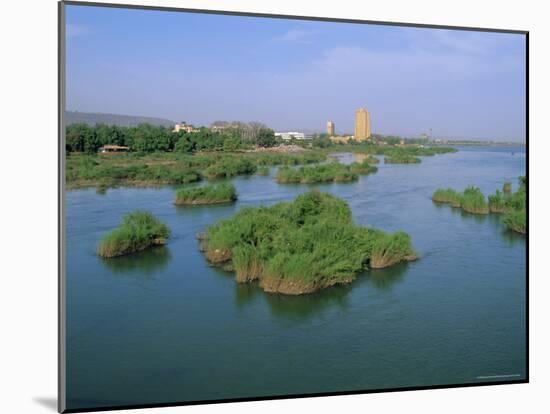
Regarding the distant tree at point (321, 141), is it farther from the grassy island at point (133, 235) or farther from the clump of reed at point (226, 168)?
the grassy island at point (133, 235)

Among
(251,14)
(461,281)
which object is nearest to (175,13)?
(251,14)

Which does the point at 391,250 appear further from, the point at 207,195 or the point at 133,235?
the point at 133,235

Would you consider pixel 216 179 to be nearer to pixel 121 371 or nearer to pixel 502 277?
pixel 121 371

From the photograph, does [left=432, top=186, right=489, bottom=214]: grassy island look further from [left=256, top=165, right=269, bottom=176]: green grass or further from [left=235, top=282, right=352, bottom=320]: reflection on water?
[left=256, top=165, right=269, bottom=176]: green grass

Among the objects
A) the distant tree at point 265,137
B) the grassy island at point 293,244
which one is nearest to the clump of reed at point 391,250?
the grassy island at point 293,244

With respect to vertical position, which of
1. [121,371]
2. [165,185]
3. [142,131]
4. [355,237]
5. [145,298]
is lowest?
[121,371]

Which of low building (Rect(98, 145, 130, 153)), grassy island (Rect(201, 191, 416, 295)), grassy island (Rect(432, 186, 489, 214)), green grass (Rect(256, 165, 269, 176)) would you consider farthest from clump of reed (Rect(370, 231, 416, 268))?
low building (Rect(98, 145, 130, 153))

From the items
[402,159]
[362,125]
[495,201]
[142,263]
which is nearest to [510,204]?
[495,201]
